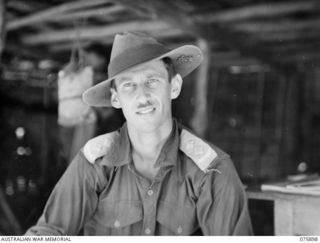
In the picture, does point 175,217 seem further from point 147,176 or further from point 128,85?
point 128,85

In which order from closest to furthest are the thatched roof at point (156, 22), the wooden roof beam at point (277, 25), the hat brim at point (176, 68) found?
the hat brim at point (176, 68), the thatched roof at point (156, 22), the wooden roof beam at point (277, 25)

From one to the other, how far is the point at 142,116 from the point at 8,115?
152cm

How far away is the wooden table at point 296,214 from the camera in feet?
6.40

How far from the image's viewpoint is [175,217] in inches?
73.8

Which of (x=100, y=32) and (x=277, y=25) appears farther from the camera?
(x=277, y=25)

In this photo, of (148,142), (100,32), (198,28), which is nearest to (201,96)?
(198,28)

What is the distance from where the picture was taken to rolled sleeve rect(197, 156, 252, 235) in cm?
177

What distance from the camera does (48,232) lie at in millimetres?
1769

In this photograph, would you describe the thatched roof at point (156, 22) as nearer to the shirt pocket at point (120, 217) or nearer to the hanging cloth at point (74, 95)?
the hanging cloth at point (74, 95)

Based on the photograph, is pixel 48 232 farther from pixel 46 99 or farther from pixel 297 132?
pixel 297 132

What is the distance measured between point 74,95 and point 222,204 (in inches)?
50.1

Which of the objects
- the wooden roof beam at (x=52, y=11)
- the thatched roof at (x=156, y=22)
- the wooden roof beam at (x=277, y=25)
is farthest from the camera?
the wooden roof beam at (x=277, y=25)

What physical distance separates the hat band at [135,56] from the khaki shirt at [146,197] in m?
0.37

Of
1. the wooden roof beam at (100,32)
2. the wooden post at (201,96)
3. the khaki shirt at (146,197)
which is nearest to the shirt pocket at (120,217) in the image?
the khaki shirt at (146,197)
